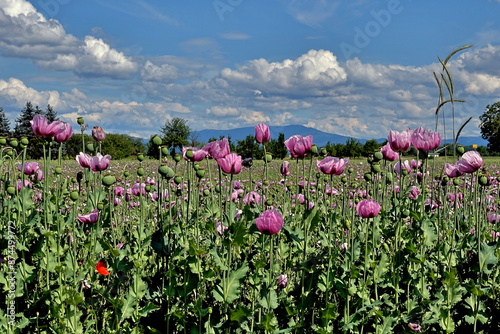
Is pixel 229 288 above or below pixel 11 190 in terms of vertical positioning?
below

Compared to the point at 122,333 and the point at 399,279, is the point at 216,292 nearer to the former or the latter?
the point at 122,333

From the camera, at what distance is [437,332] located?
3262mm

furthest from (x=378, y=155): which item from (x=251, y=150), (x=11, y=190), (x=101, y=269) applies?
(x=11, y=190)

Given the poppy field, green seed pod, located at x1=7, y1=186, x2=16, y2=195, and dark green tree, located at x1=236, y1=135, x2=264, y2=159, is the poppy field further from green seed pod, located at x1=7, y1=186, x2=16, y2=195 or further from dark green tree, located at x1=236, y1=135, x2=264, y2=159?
dark green tree, located at x1=236, y1=135, x2=264, y2=159

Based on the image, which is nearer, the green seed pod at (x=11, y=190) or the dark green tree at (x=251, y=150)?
the green seed pod at (x=11, y=190)

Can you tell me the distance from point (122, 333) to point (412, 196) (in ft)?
10.2

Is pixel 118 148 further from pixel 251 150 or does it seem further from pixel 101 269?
pixel 101 269

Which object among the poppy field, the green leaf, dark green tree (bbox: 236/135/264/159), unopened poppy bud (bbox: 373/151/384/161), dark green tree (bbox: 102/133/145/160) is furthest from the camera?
dark green tree (bbox: 102/133/145/160)

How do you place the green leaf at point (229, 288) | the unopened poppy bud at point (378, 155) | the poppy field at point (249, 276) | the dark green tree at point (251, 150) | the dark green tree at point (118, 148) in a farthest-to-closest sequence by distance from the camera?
the dark green tree at point (118, 148)
the dark green tree at point (251, 150)
the unopened poppy bud at point (378, 155)
the poppy field at point (249, 276)
the green leaf at point (229, 288)

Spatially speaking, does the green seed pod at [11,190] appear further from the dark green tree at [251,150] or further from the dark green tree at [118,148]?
the dark green tree at [118,148]

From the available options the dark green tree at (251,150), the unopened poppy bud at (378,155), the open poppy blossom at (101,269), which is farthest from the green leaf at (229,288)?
the unopened poppy bud at (378,155)

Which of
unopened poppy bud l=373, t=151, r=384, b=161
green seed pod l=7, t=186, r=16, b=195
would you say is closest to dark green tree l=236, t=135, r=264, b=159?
unopened poppy bud l=373, t=151, r=384, b=161

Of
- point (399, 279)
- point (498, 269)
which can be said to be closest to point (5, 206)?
point (399, 279)

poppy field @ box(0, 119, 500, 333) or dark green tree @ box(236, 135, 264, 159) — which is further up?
dark green tree @ box(236, 135, 264, 159)
